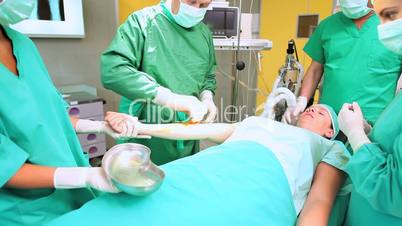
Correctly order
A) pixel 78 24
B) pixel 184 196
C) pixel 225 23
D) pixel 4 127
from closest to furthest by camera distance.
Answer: pixel 4 127
pixel 184 196
pixel 225 23
pixel 78 24

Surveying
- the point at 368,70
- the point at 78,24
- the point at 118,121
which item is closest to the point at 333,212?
the point at 368,70

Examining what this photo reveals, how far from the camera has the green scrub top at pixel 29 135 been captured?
71 centimetres

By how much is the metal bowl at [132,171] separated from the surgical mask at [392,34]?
77 cm

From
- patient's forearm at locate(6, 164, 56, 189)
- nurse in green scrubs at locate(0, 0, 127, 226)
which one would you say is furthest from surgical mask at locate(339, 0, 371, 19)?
patient's forearm at locate(6, 164, 56, 189)

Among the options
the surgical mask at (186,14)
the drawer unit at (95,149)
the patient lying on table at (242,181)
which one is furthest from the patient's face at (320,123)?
the drawer unit at (95,149)

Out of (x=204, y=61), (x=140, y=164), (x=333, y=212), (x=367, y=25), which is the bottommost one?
(x=333, y=212)

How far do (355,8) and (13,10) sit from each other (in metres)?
1.47

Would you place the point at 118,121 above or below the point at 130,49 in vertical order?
below

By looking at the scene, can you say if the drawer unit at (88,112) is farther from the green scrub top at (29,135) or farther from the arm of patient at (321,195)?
the arm of patient at (321,195)

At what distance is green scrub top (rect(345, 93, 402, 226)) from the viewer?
0.70 metres

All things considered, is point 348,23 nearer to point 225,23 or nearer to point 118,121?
point 225,23

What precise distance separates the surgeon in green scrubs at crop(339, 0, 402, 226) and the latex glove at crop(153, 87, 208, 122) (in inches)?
25.7

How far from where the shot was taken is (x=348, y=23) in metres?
1.56

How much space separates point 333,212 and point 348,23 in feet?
3.33
